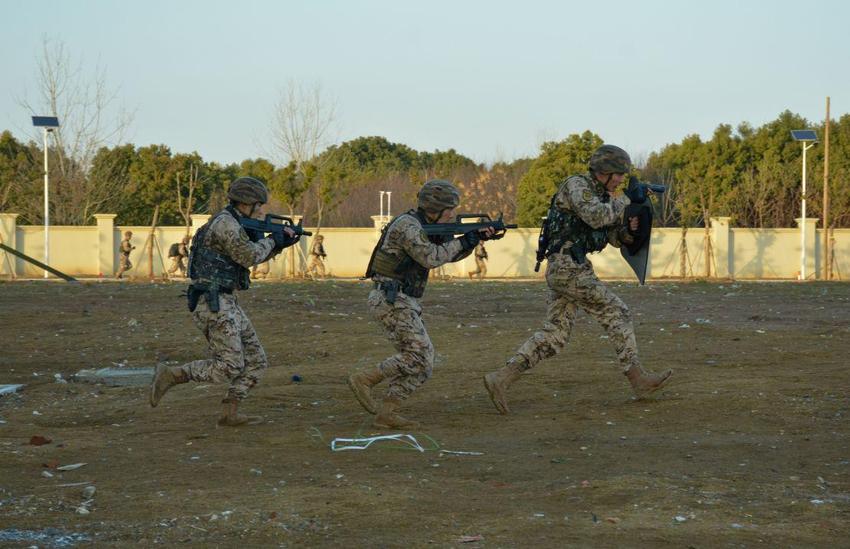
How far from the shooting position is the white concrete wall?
38500 millimetres

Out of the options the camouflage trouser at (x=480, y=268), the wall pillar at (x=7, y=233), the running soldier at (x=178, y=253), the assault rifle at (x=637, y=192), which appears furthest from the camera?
the wall pillar at (x=7, y=233)

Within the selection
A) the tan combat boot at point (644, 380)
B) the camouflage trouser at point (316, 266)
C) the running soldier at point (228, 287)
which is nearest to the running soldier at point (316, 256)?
the camouflage trouser at point (316, 266)

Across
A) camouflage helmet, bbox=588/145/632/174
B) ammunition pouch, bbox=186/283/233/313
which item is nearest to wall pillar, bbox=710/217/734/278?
camouflage helmet, bbox=588/145/632/174

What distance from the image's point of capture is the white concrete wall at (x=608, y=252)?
3850 cm

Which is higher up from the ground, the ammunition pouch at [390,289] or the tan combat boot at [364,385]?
the ammunition pouch at [390,289]

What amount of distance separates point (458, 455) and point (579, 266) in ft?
6.33

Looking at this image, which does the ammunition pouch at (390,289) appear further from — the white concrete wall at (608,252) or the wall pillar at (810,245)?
the wall pillar at (810,245)

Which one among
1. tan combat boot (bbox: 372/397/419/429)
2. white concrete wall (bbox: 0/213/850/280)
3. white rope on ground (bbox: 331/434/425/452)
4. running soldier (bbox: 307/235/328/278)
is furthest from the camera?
white concrete wall (bbox: 0/213/850/280)

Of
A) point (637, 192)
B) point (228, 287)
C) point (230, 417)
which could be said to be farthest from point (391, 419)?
point (637, 192)

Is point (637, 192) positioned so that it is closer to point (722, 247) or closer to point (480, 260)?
point (480, 260)

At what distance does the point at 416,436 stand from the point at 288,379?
3.48 m

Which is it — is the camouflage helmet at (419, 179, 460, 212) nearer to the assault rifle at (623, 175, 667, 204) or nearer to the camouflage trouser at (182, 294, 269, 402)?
the assault rifle at (623, 175, 667, 204)

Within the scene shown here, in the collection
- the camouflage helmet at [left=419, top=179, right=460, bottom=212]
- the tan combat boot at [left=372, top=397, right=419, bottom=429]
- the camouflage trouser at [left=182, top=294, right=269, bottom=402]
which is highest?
the camouflage helmet at [left=419, top=179, right=460, bottom=212]

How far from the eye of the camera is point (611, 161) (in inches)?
318
